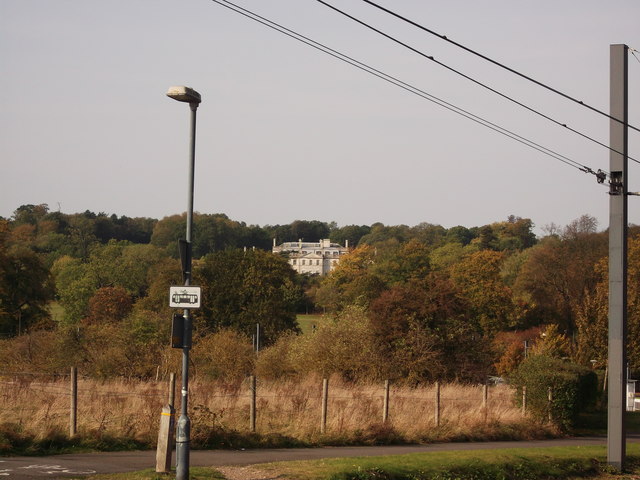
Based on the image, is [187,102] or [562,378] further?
[562,378]

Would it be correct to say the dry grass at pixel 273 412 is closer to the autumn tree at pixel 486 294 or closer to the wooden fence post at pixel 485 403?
the wooden fence post at pixel 485 403

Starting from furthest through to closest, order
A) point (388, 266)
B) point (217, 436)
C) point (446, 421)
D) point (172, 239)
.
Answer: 1. point (172, 239)
2. point (388, 266)
3. point (446, 421)
4. point (217, 436)

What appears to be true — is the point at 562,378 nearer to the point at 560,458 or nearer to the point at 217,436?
the point at 560,458

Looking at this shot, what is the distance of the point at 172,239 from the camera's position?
169m

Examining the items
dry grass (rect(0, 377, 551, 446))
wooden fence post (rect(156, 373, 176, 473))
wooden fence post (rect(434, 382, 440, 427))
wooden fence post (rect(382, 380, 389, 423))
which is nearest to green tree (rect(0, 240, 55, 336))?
dry grass (rect(0, 377, 551, 446))

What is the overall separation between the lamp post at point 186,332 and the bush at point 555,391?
763 inches

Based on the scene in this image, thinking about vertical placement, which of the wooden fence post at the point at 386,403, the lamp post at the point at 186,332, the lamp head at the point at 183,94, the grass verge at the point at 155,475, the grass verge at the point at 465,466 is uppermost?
the lamp head at the point at 183,94

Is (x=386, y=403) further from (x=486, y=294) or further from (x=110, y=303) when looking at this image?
(x=110, y=303)

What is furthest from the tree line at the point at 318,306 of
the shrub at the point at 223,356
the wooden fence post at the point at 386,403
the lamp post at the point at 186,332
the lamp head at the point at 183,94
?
the wooden fence post at the point at 386,403

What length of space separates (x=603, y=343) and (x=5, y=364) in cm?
3096

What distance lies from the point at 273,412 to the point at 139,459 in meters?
6.85

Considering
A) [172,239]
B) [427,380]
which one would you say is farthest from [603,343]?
[172,239]

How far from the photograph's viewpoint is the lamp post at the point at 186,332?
49.2 ft

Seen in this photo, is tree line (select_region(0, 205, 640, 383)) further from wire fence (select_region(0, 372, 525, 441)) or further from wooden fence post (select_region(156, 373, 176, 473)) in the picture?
wire fence (select_region(0, 372, 525, 441))
